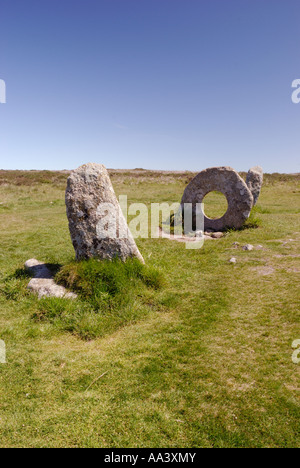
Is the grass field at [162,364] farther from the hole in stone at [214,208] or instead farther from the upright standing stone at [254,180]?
the upright standing stone at [254,180]

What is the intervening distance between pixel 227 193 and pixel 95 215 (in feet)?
23.1

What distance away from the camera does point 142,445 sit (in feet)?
9.88

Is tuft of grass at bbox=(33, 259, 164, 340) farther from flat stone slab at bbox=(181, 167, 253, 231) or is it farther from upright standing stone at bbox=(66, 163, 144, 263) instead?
flat stone slab at bbox=(181, 167, 253, 231)

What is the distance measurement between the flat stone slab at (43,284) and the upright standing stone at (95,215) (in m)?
0.99

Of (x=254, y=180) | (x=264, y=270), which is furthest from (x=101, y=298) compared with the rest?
(x=254, y=180)

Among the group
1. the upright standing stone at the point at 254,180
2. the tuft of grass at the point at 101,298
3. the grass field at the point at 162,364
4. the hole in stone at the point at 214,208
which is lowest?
the grass field at the point at 162,364

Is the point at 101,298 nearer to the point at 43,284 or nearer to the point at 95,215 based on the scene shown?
the point at 43,284

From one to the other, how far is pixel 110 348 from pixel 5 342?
1.81 m

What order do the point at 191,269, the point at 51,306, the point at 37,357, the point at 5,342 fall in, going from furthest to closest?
the point at 191,269
the point at 51,306
the point at 5,342
the point at 37,357

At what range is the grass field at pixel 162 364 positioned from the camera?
10.4 feet

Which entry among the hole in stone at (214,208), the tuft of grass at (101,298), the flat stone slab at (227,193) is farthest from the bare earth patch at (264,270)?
the hole in stone at (214,208)
